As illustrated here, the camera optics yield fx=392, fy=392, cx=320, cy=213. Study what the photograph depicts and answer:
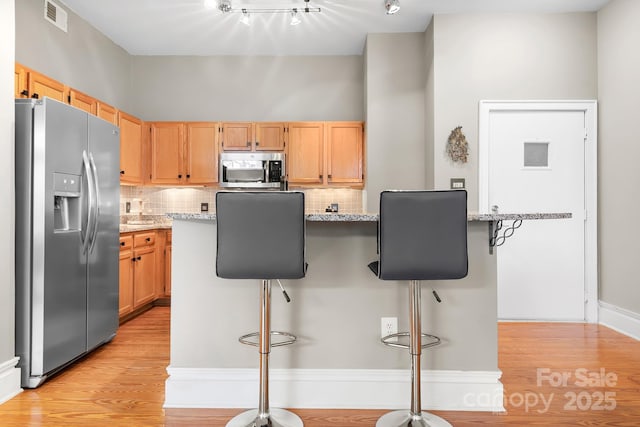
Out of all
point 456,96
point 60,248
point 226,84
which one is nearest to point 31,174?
point 60,248

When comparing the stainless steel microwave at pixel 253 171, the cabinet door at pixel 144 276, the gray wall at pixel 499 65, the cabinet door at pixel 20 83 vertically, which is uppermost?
the gray wall at pixel 499 65

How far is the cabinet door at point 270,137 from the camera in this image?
479 cm

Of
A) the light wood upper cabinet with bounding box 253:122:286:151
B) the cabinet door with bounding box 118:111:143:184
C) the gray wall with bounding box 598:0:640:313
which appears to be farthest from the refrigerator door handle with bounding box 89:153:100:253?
the gray wall with bounding box 598:0:640:313

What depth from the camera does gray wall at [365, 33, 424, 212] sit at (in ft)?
14.1

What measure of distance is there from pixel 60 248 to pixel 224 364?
4.32 ft

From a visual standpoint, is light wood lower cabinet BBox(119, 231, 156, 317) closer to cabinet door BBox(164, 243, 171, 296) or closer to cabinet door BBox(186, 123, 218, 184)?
cabinet door BBox(164, 243, 171, 296)

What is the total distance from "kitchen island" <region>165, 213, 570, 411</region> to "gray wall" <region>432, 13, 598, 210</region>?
188 centimetres

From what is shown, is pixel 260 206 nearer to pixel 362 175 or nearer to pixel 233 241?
pixel 233 241

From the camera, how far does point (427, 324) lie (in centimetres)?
216

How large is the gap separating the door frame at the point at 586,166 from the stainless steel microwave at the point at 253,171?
7.36 feet

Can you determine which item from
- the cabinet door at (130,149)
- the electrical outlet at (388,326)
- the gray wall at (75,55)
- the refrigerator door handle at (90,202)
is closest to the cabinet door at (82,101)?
the gray wall at (75,55)

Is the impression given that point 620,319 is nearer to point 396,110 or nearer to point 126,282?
point 396,110

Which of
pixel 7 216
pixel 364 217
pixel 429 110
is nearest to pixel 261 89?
pixel 429 110

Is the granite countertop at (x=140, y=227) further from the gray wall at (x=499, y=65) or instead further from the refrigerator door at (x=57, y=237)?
the gray wall at (x=499, y=65)
